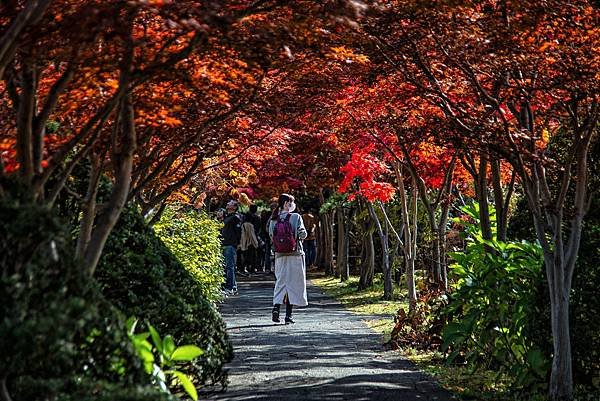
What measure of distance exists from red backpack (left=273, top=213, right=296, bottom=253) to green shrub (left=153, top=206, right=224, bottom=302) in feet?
4.05

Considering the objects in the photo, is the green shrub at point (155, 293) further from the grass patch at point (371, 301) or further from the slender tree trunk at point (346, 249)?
the slender tree trunk at point (346, 249)

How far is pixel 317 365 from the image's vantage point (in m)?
9.40

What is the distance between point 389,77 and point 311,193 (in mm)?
21250

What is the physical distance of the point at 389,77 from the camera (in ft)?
31.3

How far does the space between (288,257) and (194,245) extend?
1.91 m

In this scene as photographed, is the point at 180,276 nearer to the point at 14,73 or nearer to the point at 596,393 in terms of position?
the point at 14,73

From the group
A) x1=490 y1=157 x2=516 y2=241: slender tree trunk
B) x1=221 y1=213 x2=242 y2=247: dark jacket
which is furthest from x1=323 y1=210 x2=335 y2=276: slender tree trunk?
x1=490 y1=157 x2=516 y2=241: slender tree trunk

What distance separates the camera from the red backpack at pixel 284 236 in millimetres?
13445

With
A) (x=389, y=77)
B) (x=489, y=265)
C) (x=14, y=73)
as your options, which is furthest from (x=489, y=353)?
(x=14, y=73)

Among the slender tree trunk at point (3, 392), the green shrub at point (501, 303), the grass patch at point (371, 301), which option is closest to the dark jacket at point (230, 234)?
the grass patch at point (371, 301)

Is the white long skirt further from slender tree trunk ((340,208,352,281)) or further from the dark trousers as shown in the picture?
the dark trousers

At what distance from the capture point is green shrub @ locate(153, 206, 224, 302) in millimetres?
13461

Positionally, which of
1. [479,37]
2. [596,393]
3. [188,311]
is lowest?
[596,393]

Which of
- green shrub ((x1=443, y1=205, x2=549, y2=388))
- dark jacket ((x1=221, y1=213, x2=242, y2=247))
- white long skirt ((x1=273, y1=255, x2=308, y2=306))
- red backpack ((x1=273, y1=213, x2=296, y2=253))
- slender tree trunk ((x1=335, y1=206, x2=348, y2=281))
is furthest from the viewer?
slender tree trunk ((x1=335, y1=206, x2=348, y2=281))
